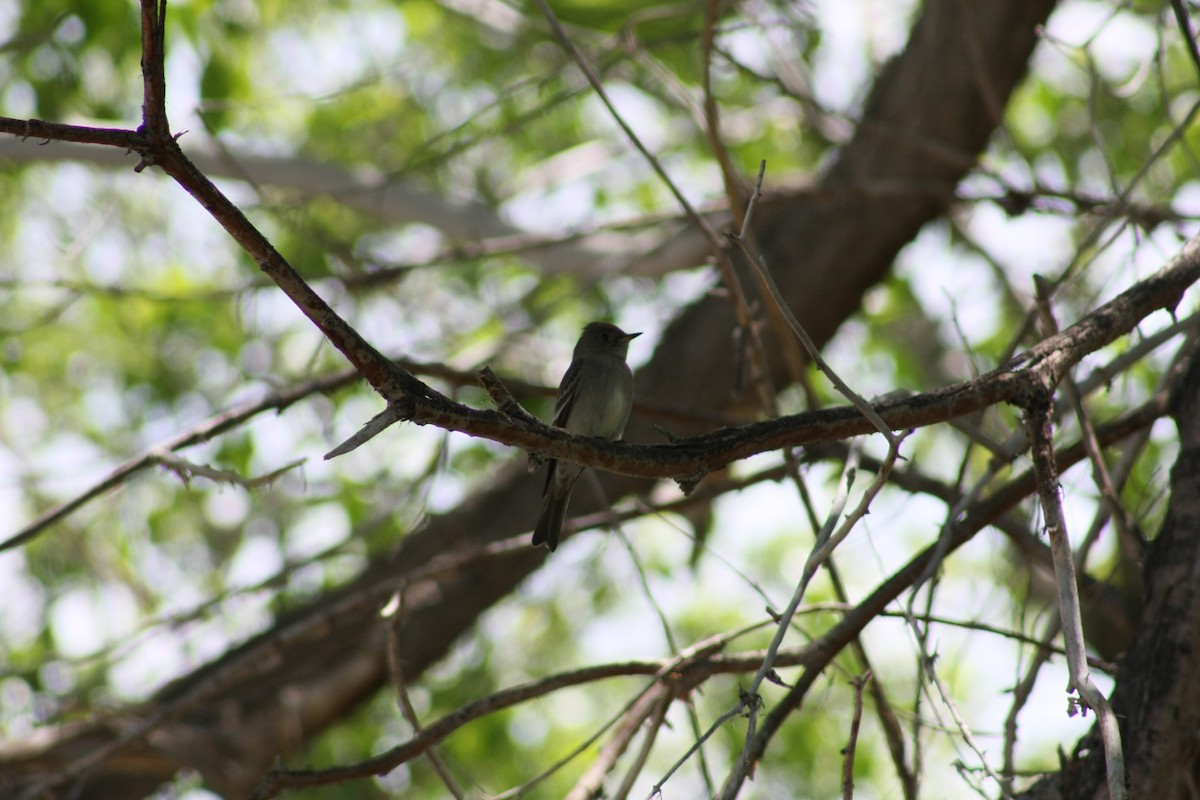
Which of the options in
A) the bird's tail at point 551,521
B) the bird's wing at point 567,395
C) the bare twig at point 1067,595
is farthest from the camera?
the bird's wing at point 567,395

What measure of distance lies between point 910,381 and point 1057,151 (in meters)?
2.10

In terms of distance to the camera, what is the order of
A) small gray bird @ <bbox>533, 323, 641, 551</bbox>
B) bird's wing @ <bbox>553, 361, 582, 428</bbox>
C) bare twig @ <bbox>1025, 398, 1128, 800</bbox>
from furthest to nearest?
bird's wing @ <bbox>553, 361, 582, 428</bbox> → small gray bird @ <bbox>533, 323, 641, 551</bbox> → bare twig @ <bbox>1025, 398, 1128, 800</bbox>

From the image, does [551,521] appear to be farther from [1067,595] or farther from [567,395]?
[1067,595]

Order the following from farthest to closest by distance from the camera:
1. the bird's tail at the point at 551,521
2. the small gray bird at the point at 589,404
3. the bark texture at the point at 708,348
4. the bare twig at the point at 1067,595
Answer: the bark texture at the point at 708,348
the small gray bird at the point at 589,404
the bird's tail at the point at 551,521
the bare twig at the point at 1067,595

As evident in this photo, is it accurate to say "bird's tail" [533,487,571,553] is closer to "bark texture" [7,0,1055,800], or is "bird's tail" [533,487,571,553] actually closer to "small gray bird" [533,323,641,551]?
"small gray bird" [533,323,641,551]

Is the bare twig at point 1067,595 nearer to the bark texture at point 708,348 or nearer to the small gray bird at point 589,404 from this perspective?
the small gray bird at point 589,404

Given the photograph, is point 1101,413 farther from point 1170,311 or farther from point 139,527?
point 139,527

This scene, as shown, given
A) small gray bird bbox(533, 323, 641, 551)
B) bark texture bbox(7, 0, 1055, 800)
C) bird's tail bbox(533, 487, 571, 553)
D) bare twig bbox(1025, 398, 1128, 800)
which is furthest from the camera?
bark texture bbox(7, 0, 1055, 800)

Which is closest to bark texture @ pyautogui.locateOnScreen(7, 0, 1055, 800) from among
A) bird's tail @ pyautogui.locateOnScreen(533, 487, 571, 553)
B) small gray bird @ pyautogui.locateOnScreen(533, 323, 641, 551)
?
small gray bird @ pyautogui.locateOnScreen(533, 323, 641, 551)

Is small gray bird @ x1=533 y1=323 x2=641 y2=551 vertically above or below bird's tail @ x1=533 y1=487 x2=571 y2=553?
above

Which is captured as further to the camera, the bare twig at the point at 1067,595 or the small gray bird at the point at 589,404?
the small gray bird at the point at 589,404

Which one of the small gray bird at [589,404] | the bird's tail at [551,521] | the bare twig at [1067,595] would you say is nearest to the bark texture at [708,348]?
the small gray bird at [589,404]

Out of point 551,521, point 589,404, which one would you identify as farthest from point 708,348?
point 551,521

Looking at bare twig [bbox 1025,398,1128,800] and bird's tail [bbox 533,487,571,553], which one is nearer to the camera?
bare twig [bbox 1025,398,1128,800]
